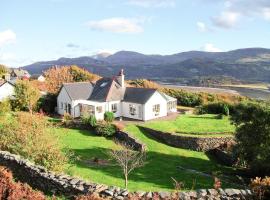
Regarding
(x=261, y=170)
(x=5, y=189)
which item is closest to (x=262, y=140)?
(x=261, y=170)

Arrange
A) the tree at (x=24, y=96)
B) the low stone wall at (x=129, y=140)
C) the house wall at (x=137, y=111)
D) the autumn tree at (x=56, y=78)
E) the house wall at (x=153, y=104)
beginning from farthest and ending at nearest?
the autumn tree at (x=56, y=78) < the tree at (x=24, y=96) < the house wall at (x=137, y=111) < the house wall at (x=153, y=104) < the low stone wall at (x=129, y=140)

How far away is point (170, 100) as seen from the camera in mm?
59062

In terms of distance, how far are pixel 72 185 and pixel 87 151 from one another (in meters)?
23.3

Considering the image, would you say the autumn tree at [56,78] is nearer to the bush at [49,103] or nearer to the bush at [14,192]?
the bush at [49,103]

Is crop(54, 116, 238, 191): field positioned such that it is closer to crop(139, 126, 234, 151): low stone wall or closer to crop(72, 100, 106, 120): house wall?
crop(139, 126, 234, 151): low stone wall

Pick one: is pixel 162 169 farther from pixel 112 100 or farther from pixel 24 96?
pixel 24 96

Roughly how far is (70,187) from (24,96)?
42.2 metres

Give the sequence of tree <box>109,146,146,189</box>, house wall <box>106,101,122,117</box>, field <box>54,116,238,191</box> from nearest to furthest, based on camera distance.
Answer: tree <box>109,146,146,189</box>
field <box>54,116,238,191</box>
house wall <box>106,101,122,117</box>

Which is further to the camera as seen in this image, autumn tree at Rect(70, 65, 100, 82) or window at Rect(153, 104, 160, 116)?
autumn tree at Rect(70, 65, 100, 82)

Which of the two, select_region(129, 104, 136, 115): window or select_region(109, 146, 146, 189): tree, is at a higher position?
select_region(129, 104, 136, 115): window

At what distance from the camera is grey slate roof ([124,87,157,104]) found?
53.6 meters

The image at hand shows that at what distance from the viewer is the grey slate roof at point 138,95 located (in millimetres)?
53578

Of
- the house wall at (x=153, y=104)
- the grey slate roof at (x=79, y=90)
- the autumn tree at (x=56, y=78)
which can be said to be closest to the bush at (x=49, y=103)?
the grey slate roof at (x=79, y=90)

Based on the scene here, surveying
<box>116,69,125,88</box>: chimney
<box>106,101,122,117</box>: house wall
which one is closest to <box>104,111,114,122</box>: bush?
<box>106,101,122,117</box>: house wall
